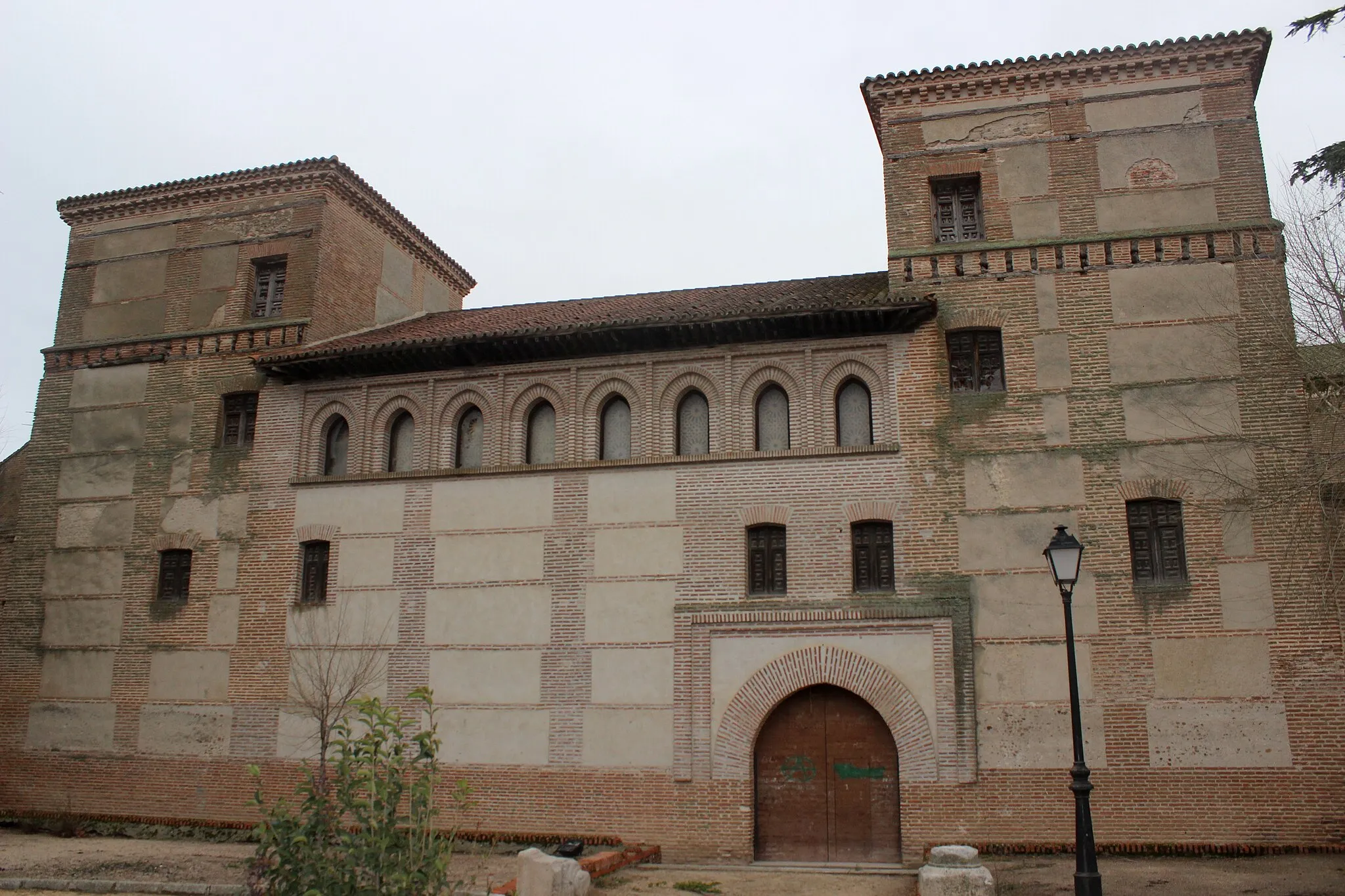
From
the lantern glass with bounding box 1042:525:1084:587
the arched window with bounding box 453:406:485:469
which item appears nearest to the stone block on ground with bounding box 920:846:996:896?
the lantern glass with bounding box 1042:525:1084:587

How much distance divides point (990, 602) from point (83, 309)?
15.6 metres

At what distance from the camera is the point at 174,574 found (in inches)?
661

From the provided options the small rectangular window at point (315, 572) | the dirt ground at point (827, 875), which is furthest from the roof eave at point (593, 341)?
the dirt ground at point (827, 875)

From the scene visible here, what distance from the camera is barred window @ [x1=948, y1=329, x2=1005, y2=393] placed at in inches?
574

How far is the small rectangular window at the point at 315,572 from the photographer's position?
16.1m

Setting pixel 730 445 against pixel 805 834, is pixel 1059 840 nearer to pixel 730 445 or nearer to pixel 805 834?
pixel 805 834

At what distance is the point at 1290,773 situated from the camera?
1256 cm

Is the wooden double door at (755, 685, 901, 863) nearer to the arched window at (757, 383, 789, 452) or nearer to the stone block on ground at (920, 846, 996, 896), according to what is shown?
the stone block on ground at (920, 846, 996, 896)

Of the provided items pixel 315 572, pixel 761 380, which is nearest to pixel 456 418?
pixel 315 572

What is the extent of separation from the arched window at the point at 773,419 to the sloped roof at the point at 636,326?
80 cm

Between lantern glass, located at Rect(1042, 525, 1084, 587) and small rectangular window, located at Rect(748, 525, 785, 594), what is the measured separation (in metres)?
4.89

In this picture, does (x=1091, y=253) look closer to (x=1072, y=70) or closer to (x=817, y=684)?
(x=1072, y=70)

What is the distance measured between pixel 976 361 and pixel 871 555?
9.84 feet

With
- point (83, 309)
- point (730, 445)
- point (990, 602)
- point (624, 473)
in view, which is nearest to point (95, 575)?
point (83, 309)
